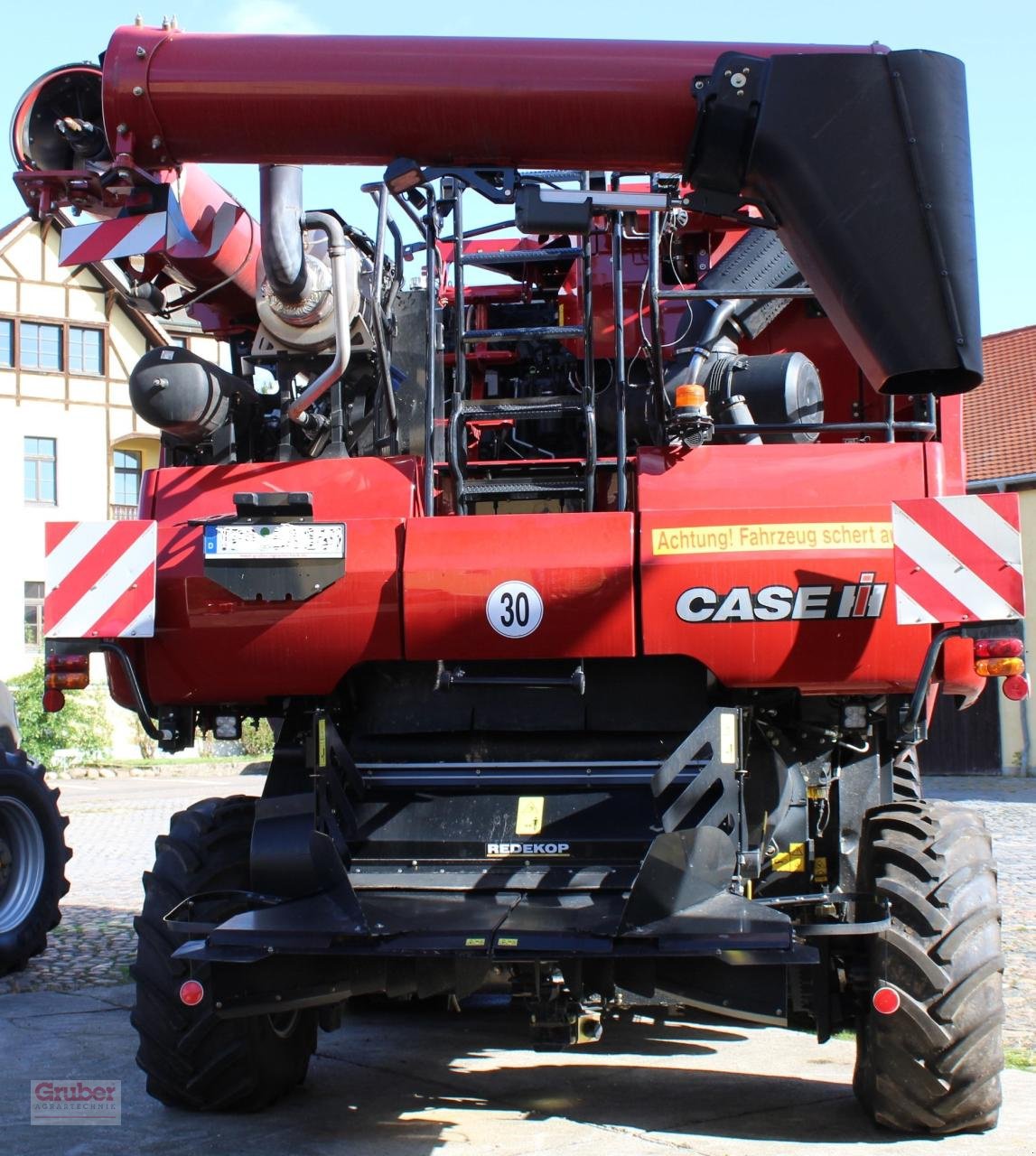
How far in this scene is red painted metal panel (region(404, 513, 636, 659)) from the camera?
210 inches

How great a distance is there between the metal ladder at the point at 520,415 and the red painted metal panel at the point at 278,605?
21 cm

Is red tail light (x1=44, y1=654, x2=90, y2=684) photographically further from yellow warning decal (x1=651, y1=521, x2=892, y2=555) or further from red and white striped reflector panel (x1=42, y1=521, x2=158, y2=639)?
yellow warning decal (x1=651, y1=521, x2=892, y2=555)

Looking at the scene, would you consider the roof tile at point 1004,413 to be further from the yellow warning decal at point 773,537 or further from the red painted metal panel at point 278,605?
the red painted metal panel at point 278,605

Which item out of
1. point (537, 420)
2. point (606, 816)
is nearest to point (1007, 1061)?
point (606, 816)

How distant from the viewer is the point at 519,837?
17.6 ft

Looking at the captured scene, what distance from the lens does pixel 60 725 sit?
101ft

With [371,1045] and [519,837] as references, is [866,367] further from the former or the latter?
[371,1045]

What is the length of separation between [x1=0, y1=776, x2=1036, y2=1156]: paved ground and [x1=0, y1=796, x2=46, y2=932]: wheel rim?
1.38 ft

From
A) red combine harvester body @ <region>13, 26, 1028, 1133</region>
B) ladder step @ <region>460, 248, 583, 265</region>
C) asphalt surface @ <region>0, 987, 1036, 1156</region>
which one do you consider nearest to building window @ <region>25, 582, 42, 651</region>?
asphalt surface @ <region>0, 987, 1036, 1156</region>

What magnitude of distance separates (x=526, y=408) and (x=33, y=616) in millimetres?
31463

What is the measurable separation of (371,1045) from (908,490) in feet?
11.0

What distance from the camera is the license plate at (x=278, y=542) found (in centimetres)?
546

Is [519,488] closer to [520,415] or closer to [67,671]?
[520,415]

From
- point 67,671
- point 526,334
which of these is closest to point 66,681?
point 67,671
